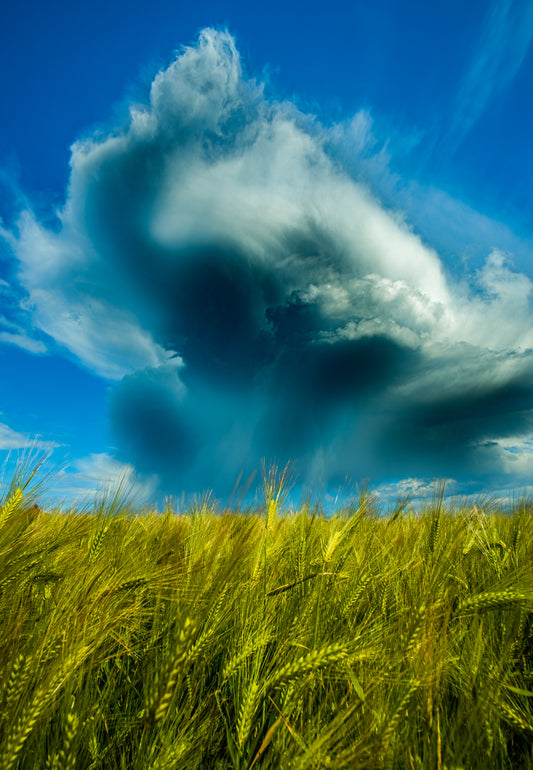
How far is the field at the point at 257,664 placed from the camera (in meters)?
1.03

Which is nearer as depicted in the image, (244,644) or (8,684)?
(8,684)

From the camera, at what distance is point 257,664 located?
1.31 metres

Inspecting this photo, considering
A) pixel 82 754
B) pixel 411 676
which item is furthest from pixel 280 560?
pixel 82 754

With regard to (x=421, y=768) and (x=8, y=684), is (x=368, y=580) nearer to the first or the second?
(x=421, y=768)

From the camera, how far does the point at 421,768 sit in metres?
1.03

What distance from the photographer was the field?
3.39ft

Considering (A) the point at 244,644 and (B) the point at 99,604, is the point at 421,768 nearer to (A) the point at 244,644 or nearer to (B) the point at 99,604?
(A) the point at 244,644

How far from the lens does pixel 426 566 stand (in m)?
1.62

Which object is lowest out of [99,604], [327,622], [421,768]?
[421,768]

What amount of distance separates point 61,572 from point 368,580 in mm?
1569

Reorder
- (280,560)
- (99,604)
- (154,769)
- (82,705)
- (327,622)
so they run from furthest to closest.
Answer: (280,560) < (327,622) < (99,604) < (82,705) < (154,769)

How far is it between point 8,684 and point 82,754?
35 centimetres

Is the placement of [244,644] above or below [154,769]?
above

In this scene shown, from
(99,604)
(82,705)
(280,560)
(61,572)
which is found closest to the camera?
(82,705)
